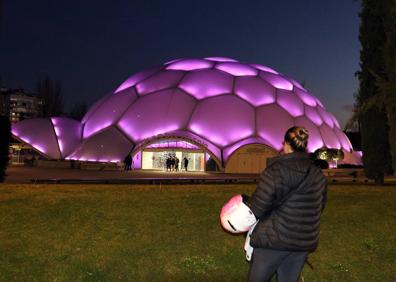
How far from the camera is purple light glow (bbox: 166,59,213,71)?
119ft

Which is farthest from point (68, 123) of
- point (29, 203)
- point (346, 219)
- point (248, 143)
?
point (346, 219)

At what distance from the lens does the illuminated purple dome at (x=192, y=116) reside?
31.0 meters

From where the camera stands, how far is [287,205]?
3.17m

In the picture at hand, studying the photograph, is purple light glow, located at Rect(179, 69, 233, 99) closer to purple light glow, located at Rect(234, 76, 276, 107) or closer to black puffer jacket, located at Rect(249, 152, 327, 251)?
purple light glow, located at Rect(234, 76, 276, 107)

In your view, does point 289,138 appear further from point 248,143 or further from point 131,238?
point 248,143

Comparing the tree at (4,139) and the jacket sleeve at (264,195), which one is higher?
the tree at (4,139)

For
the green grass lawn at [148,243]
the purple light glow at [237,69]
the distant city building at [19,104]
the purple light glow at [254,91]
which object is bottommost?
the green grass lawn at [148,243]

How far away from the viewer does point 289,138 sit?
10.9 ft

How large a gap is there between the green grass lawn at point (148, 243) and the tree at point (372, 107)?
8862 mm

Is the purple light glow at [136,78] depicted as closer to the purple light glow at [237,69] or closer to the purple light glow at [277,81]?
the purple light glow at [237,69]

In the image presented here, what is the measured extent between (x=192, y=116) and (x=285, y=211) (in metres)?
28.6

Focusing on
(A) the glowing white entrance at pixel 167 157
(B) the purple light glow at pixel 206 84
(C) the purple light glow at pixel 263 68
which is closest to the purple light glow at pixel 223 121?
(B) the purple light glow at pixel 206 84

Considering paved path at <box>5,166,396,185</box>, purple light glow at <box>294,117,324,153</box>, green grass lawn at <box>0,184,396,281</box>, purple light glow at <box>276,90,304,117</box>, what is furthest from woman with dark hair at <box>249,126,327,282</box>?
purple light glow at <box>294,117,324,153</box>

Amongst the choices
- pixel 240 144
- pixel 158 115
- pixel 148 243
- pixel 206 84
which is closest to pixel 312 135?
pixel 240 144
